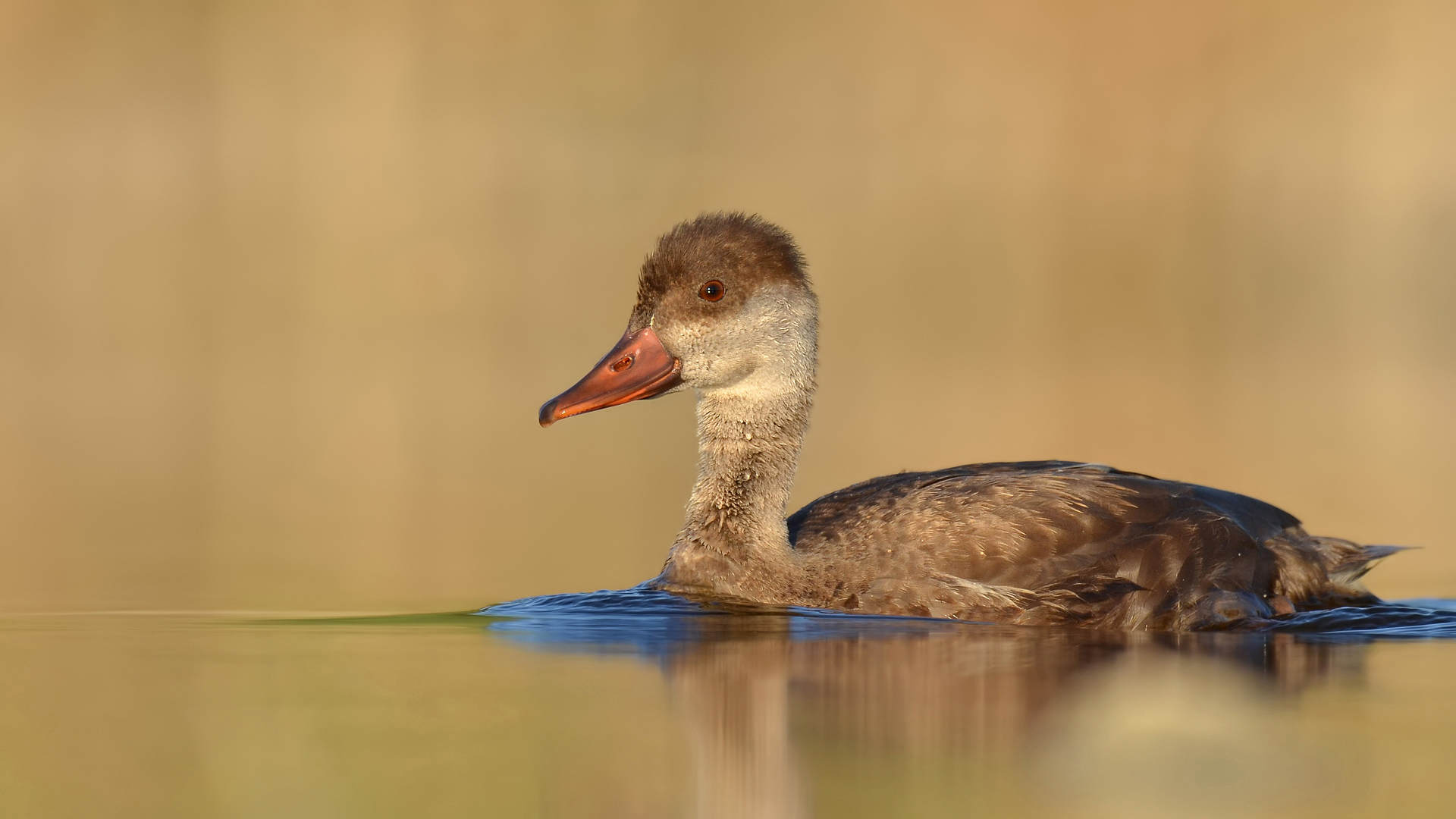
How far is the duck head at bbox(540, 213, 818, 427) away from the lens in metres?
9.23

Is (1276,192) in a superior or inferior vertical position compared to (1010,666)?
superior

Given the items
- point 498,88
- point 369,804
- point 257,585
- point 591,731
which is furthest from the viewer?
point 498,88

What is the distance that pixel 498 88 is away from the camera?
113 ft

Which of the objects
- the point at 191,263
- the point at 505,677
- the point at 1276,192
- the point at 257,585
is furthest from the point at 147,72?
the point at 505,677

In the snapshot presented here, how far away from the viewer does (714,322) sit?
9250 millimetres

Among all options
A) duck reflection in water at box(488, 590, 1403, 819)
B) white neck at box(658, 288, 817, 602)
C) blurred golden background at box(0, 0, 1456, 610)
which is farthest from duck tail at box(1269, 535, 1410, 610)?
blurred golden background at box(0, 0, 1456, 610)

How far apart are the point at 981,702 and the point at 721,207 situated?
2476 cm

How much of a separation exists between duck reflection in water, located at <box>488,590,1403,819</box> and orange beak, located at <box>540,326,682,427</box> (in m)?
1.23

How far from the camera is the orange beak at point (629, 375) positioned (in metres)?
9.11

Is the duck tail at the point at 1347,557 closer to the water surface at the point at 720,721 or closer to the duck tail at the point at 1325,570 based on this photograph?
the duck tail at the point at 1325,570

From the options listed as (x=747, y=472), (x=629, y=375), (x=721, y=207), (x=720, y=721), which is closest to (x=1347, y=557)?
(x=747, y=472)

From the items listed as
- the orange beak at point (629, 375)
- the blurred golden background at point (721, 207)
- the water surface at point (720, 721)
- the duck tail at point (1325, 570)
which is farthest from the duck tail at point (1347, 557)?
the blurred golden background at point (721, 207)

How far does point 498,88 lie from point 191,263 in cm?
761

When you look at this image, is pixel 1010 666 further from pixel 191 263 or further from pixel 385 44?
pixel 385 44
